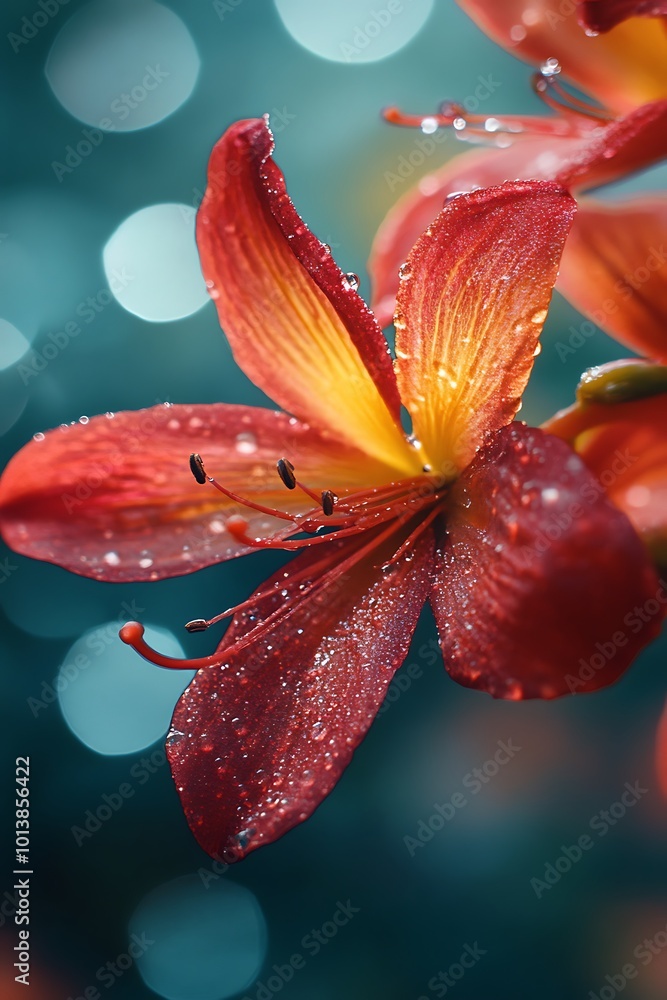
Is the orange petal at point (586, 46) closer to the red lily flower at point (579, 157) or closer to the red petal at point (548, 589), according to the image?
the red lily flower at point (579, 157)

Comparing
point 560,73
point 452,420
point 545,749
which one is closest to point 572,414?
point 452,420

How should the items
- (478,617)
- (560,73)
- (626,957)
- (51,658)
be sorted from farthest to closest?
(51,658) < (626,957) < (560,73) < (478,617)

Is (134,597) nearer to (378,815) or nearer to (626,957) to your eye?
(378,815)
